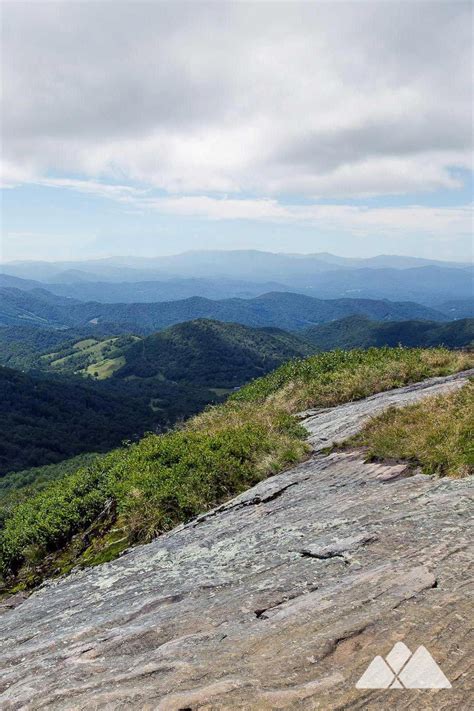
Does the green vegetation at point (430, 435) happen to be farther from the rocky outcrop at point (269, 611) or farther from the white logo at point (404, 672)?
the white logo at point (404, 672)

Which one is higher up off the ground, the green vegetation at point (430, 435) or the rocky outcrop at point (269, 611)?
the green vegetation at point (430, 435)

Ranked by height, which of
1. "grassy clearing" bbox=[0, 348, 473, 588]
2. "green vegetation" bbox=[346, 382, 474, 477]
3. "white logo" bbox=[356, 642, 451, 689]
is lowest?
"grassy clearing" bbox=[0, 348, 473, 588]

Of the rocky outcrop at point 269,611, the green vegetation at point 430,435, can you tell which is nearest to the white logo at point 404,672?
the rocky outcrop at point 269,611

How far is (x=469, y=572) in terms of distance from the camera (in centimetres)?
584

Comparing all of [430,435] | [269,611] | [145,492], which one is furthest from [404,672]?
[145,492]

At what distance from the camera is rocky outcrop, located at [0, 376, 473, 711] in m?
4.63

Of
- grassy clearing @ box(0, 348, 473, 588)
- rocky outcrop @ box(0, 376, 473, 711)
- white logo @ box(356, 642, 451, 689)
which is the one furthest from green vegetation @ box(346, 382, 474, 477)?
white logo @ box(356, 642, 451, 689)

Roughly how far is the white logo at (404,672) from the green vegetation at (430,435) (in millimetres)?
Result: 4779

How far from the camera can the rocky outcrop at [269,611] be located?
→ 4.63 meters

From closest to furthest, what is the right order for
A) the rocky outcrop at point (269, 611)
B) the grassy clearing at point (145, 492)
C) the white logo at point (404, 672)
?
1. the white logo at point (404, 672)
2. the rocky outcrop at point (269, 611)
3. the grassy clearing at point (145, 492)

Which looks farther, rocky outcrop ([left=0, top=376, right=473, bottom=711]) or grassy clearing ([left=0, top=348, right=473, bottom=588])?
grassy clearing ([left=0, top=348, right=473, bottom=588])

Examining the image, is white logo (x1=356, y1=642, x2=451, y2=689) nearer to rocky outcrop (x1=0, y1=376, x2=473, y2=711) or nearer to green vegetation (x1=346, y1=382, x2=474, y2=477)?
rocky outcrop (x1=0, y1=376, x2=473, y2=711)

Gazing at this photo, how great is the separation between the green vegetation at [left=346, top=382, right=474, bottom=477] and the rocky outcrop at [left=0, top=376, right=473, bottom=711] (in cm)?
50

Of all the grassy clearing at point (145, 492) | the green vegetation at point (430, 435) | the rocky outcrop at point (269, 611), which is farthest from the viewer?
the grassy clearing at point (145, 492)
